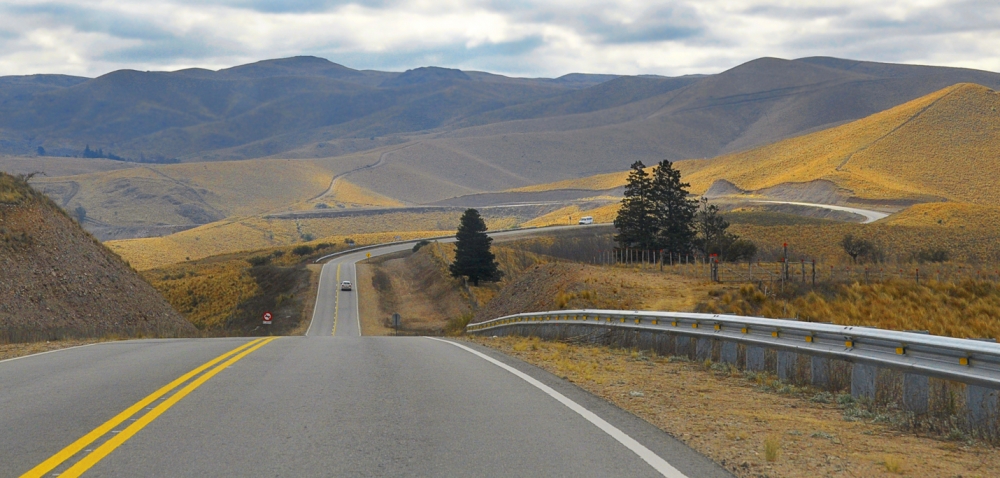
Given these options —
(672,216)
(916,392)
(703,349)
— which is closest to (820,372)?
(916,392)

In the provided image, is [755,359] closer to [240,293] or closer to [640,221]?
[640,221]

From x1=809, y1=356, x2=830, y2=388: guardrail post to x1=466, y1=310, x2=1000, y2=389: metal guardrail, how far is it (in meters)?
0.29

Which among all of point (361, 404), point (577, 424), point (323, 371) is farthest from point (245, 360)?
point (577, 424)

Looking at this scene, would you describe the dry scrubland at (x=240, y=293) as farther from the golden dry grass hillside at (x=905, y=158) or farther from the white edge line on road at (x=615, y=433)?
the golden dry grass hillside at (x=905, y=158)

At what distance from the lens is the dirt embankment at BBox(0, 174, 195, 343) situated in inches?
1277

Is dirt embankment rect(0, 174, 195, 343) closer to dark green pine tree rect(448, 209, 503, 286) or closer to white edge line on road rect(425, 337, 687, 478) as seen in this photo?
white edge line on road rect(425, 337, 687, 478)

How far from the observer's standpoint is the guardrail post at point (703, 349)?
579 inches

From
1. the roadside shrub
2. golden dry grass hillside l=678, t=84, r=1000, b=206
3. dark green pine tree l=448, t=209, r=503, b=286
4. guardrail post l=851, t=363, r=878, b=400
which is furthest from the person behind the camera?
golden dry grass hillside l=678, t=84, r=1000, b=206

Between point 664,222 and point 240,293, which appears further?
point 240,293

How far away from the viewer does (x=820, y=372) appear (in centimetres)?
1145

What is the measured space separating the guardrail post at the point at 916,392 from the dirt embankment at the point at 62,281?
82.1 feet

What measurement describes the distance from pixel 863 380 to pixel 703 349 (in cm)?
460

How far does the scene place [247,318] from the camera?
61.3 metres

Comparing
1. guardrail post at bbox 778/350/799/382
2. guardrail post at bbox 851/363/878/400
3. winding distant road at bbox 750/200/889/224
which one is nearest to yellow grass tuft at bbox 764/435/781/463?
guardrail post at bbox 851/363/878/400
